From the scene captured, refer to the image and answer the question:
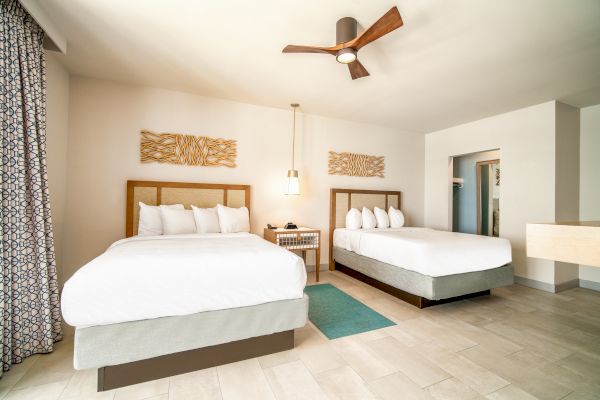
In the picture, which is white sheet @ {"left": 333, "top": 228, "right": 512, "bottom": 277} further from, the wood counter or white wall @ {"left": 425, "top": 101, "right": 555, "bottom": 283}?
the wood counter

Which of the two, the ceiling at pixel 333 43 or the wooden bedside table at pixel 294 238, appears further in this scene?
the wooden bedside table at pixel 294 238

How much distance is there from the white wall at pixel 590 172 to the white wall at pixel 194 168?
2627 millimetres

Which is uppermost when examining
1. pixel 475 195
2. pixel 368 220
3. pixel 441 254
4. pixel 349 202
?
pixel 475 195

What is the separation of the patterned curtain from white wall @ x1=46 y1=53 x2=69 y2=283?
0.67m

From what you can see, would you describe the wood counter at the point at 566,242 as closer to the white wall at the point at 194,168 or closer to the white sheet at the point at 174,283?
the white sheet at the point at 174,283

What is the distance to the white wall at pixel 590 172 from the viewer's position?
382 centimetres

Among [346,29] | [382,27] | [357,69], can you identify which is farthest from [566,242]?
[357,69]

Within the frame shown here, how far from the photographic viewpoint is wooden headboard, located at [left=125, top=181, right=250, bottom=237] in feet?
11.1

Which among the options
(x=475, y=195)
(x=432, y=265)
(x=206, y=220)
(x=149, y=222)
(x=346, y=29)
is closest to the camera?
(x=346, y=29)

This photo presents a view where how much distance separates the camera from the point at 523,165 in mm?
4023

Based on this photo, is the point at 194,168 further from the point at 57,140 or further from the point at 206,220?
the point at 57,140

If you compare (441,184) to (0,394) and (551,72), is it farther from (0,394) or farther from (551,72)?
(0,394)

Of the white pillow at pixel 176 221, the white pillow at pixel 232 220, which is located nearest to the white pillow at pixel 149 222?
the white pillow at pixel 176 221

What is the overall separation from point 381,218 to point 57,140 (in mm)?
4598
